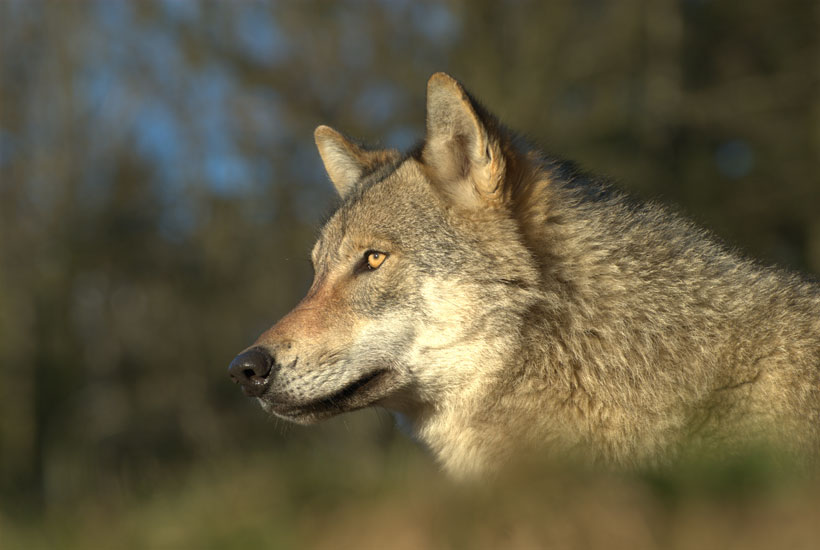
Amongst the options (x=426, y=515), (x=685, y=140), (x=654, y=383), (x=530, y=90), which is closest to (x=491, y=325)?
(x=654, y=383)

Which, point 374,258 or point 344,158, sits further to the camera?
point 344,158

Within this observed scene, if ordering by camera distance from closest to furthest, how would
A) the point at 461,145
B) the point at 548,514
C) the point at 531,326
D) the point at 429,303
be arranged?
the point at 548,514
the point at 531,326
the point at 429,303
the point at 461,145

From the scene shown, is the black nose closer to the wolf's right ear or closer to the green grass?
the green grass

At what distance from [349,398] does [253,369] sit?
518 millimetres

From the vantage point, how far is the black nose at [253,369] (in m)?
4.37

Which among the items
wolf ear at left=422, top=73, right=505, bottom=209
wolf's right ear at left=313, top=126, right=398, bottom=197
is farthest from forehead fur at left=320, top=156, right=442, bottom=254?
wolf's right ear at left=313, top=126, right=398, bottom=197

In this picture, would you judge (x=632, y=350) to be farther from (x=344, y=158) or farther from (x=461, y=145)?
(x=344, y=158)

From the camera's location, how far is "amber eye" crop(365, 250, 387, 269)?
185 inches

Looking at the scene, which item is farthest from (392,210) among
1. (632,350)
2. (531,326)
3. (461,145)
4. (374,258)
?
(632,350)

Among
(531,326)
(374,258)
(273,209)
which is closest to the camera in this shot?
(531,326)

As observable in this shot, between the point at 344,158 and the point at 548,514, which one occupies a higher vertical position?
the point at 344,158

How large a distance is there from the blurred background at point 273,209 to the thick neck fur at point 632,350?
28.0 inches

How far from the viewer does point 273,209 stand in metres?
16.7

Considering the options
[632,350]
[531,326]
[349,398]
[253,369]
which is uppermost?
[632,350]
